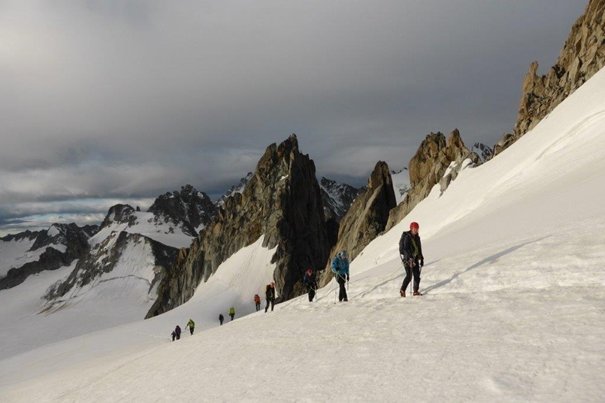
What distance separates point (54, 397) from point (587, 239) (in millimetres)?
17660

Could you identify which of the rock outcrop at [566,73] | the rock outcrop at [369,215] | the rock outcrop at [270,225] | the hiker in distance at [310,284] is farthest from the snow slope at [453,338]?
the rock outcrop at [270,225]

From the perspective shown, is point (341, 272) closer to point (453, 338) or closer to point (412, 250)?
point (412, 250)

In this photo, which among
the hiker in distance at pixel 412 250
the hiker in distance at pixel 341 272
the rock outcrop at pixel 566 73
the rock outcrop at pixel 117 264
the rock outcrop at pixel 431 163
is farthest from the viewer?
the rock outcrop at pixel 117 264

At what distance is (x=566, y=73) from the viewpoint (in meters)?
52.2

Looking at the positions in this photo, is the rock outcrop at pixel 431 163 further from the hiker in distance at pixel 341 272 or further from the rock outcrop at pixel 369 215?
the hiker in distance at pixel 341 272

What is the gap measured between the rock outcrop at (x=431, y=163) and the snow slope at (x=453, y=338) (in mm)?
34366

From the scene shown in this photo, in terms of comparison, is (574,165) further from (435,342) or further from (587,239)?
(435,342)

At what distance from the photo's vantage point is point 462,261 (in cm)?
1470

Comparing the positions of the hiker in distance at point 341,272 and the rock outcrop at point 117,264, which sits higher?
the rock outcrop at point 117,264

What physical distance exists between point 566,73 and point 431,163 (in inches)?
831

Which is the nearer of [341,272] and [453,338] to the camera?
[453,338]

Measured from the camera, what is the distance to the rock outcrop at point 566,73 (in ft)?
150

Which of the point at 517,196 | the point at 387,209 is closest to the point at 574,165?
the point at 517,196

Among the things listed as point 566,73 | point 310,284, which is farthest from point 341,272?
point 566,73
